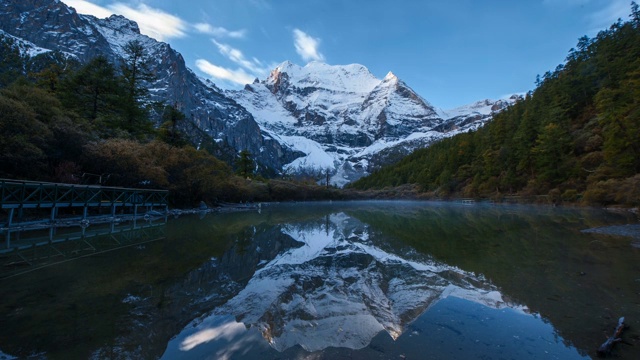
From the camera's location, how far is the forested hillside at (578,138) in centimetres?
2970

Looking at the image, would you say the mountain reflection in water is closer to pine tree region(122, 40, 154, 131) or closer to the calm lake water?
the calm lake water

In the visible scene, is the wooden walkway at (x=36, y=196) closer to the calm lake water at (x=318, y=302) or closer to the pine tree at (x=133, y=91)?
→ the calm lake water at (x=318, y=302)

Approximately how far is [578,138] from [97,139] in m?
56.9

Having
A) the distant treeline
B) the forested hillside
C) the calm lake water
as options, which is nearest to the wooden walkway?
the calm lake water

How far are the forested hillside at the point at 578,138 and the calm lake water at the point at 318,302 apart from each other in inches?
926

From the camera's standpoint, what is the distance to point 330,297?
24.2 feet

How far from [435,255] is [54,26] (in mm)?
218443

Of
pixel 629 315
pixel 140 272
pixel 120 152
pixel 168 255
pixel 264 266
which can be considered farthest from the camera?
pixel 120 152

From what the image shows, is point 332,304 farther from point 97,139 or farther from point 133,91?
point 133,91

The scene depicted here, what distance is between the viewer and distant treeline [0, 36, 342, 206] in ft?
59.6

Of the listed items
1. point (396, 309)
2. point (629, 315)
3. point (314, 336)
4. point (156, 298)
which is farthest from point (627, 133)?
point (156, 298)

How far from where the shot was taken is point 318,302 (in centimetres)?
703

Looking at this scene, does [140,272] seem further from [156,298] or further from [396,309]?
[396,309]

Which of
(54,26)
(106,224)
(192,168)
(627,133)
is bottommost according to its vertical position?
(106,224)
